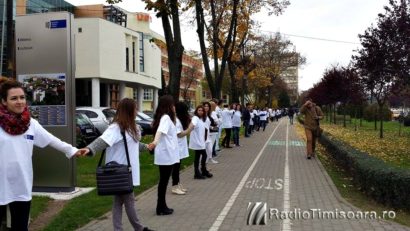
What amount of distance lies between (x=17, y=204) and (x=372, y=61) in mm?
18121

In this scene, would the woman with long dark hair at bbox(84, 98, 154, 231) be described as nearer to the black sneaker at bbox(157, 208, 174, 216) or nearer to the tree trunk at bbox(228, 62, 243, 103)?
the black sneaker at bbox(157, 208, 174, 216)

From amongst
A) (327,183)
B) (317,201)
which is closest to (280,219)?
(317,201)

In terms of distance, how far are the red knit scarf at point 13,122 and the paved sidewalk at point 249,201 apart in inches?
108

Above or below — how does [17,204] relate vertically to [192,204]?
above

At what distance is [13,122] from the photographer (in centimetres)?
462

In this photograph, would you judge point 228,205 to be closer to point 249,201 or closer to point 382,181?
point 249,201

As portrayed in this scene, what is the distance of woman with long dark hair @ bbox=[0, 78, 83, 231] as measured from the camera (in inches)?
183

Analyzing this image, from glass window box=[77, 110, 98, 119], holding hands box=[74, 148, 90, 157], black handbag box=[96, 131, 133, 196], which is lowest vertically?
black handbag box=[96, 131, 133, 196]

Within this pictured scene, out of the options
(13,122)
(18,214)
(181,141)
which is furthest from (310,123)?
(13,122)

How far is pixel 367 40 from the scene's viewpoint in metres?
21.7

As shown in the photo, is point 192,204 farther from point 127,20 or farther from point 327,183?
point 127,20

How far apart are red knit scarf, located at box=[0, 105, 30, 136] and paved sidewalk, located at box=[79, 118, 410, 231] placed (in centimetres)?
275

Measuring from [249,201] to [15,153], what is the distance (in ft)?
16.6

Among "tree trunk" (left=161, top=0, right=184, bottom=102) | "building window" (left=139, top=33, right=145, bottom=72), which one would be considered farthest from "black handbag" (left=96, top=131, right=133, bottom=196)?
"building window" (left=139, top=33, right=145, bottom=72)
